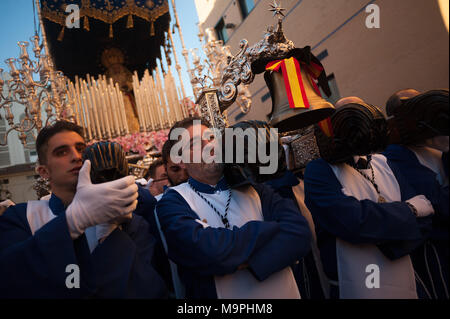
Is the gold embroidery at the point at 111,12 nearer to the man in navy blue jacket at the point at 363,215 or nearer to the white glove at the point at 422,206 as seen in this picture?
the man in navy blue jacket at the point at 363,215

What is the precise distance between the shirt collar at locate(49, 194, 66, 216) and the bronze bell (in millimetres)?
1495

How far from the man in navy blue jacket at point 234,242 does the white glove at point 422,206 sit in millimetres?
727

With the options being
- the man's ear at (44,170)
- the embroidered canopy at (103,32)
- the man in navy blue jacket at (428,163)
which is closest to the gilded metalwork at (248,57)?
the man in navy blue jacket at (428,163)

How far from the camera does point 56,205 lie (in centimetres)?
166

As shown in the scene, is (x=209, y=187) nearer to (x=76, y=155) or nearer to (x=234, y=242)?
(x=234, y=242)

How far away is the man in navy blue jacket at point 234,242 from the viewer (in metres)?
1.39

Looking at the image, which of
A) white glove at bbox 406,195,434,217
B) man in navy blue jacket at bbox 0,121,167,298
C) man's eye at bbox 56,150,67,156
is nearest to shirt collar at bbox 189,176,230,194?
man in navy blue jacket at bbox 0,121,167,298

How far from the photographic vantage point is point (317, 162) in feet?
6.55

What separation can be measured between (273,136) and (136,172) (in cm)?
385

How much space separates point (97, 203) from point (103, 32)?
6.36 meters

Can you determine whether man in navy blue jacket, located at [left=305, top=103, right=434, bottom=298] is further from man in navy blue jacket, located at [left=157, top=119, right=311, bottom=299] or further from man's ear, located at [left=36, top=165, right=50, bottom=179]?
man's ear, located at [left=36, top=165, right=50, bottom=179]

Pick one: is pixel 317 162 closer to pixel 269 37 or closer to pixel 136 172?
→ pixel 269 37

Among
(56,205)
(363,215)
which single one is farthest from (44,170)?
(363,215)

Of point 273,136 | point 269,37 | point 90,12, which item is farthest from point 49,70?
point 273,136
